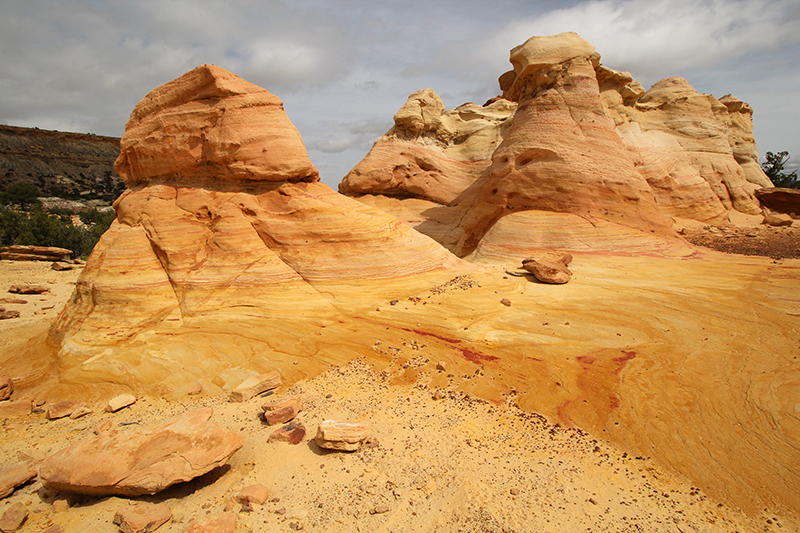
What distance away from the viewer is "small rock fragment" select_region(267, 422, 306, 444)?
369 cm

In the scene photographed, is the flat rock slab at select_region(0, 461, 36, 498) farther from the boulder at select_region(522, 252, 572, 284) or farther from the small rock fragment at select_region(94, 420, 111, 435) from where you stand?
the boulder at select_region(522, 252, 572, 284)

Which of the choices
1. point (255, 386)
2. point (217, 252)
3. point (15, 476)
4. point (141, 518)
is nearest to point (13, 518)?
point (15, 476)

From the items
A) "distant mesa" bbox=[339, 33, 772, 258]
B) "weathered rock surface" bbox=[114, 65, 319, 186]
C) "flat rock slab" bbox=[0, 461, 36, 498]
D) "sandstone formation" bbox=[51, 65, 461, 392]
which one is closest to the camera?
"flat rock slab" bbox=[0, 461, 36, 498]

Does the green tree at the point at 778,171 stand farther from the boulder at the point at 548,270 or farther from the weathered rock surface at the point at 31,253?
the weathered rock surface at the point at 31,253

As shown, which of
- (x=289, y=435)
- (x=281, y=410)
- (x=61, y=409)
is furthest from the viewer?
(x=61, y=409)

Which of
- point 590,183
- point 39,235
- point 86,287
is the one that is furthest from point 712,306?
point 39,235

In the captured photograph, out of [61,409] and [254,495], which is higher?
[254,495]

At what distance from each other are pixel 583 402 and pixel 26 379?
7.21 m

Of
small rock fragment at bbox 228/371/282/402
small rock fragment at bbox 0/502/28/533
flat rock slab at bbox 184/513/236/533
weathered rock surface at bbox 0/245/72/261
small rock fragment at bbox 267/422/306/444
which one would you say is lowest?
small rock fragment at bbox 0/502/28/533

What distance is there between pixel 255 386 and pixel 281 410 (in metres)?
0.79

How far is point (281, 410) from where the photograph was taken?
405 cm

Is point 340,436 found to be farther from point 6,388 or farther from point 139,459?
point 6,388

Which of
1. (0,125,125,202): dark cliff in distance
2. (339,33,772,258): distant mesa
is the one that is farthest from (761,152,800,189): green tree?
(0,125,125,202): dark cliff in distance

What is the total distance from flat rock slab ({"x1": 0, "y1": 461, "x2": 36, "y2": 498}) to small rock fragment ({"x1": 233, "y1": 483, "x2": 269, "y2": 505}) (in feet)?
6.45
